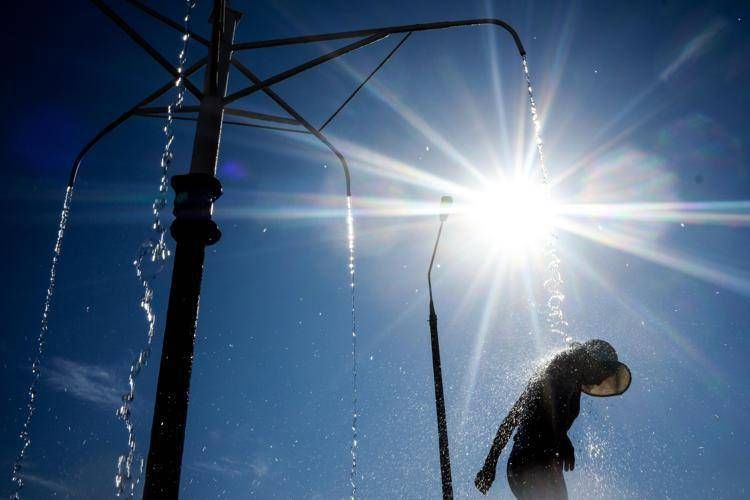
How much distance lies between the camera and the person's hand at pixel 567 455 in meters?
3.70

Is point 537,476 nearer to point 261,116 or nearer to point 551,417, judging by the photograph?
point 551,417

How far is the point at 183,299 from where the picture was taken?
3.03 meters

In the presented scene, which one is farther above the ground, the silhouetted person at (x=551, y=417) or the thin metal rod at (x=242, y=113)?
the thin metal rod at (x=242, y=113)

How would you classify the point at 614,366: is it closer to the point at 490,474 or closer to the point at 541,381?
the point at 541,381

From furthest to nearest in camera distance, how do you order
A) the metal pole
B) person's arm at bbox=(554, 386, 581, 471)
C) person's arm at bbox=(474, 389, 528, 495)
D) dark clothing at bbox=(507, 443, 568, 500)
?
person's arm at bbox=(474, 389, 528, 495)
person's arm at bbox=(554, 386, 581, 471)
dark clothing at bbox=(507, 443, 568, 500)
the metal pole

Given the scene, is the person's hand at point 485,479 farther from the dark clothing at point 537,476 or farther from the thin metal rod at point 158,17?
the thin metal rod at point 158,17

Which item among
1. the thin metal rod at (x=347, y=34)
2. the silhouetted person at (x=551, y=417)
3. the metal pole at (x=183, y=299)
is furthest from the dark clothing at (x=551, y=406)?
the thin metal rod at (x=347, y=34)

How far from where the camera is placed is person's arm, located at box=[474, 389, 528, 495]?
3.83 m

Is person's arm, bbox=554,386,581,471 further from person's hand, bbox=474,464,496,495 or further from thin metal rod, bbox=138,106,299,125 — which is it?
thin metal rod, bbox=138,106,299,125

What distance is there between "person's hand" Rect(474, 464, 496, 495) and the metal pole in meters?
1.99

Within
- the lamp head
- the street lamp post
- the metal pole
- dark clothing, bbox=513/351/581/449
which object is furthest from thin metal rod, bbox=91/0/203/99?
the lamp head

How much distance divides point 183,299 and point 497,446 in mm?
2236

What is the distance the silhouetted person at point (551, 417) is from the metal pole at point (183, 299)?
2.06m

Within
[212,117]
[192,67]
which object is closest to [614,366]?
[212,117]
